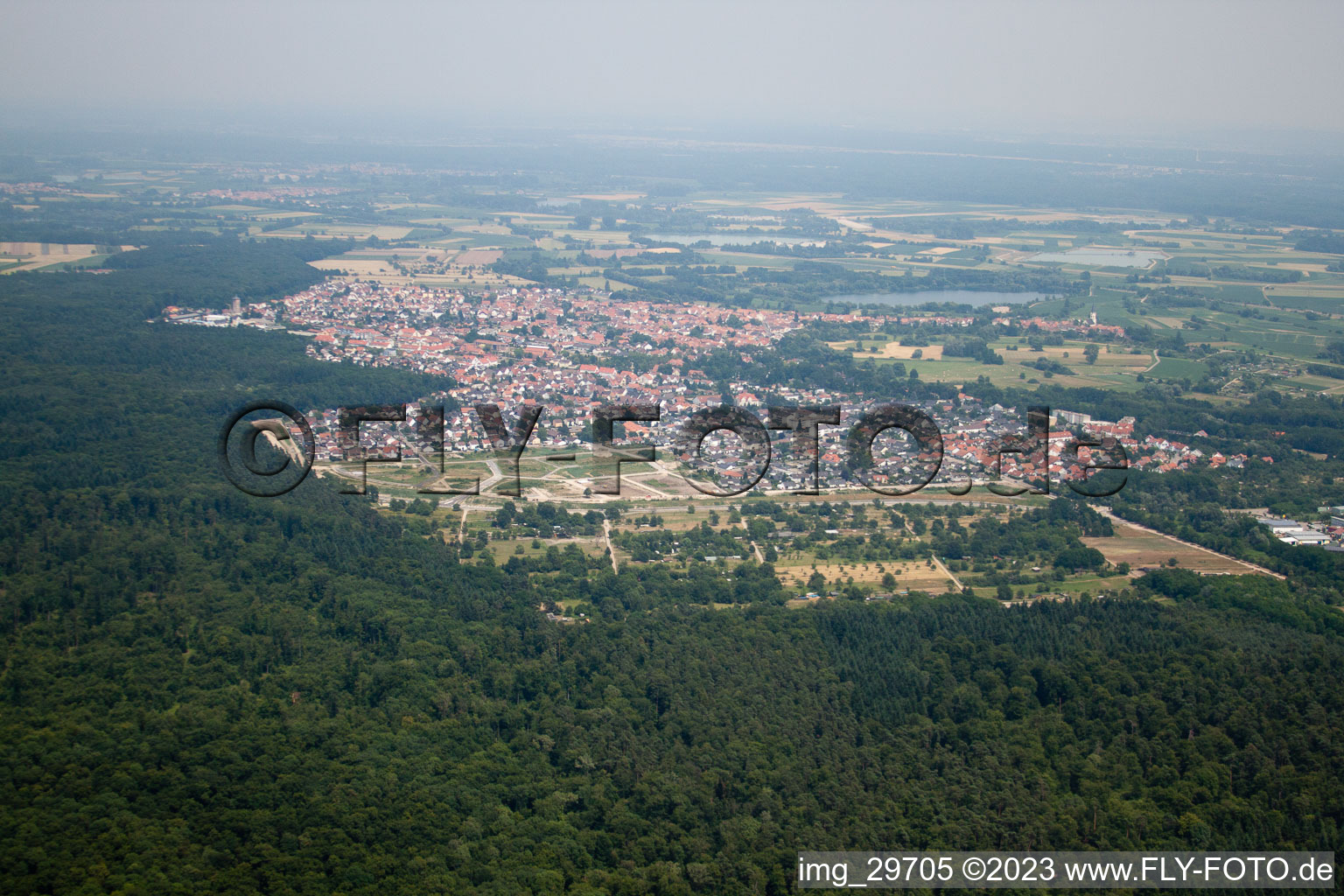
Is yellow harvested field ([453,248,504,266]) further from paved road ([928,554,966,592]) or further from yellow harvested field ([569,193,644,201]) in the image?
paved road ([928,554,966,592])

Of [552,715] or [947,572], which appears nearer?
[552,715]

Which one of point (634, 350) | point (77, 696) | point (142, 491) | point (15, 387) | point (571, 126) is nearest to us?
point (77, 696)

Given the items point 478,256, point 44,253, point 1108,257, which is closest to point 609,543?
point 44,253

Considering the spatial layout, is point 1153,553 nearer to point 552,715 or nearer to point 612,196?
point 552,715

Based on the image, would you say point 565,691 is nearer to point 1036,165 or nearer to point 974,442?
point 974,442

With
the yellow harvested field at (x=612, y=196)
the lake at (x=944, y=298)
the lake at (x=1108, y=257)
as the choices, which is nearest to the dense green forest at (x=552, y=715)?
the lake at (x=944, y=298)

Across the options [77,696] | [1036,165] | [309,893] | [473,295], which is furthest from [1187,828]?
[1036,165]
